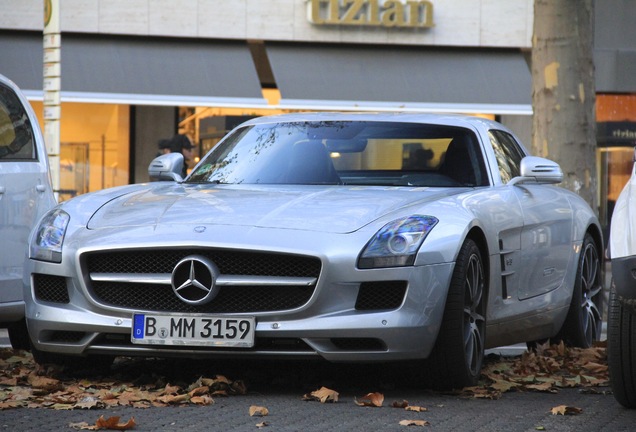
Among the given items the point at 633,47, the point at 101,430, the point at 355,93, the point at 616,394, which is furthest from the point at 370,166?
the point at 633,47

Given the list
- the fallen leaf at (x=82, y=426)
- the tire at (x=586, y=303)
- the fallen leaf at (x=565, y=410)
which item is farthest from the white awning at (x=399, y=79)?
the fallen leaf at (x=82, y=426)

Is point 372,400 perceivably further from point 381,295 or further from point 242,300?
point 242,300

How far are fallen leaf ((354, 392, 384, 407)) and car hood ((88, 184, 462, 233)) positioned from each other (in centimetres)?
73

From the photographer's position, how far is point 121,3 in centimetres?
2338

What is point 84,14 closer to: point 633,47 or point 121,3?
point 121,3

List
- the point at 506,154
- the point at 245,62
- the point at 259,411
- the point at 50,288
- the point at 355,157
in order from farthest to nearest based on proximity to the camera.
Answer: the point at 245,62, the point at 506,154, the point at 355,157, the point at 50,288, the point at 259,411

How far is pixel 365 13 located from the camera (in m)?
23.6

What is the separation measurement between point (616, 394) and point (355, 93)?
17116 millimetres

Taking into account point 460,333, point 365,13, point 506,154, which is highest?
point 365,13

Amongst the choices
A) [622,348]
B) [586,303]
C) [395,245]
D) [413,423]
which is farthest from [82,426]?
[586,303]

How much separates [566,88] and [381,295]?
7.52 m

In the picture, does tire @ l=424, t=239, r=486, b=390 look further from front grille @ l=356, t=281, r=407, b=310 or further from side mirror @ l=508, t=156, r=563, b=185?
side mirror @ l=508, t=156, r=563, b=185

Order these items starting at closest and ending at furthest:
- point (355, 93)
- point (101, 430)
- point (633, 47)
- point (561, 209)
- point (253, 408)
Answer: point (101, 430) < point (253, 408) < point (561, 209) < point (355, 93) < point (633, 47)

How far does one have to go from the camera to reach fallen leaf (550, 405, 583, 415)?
610cm
